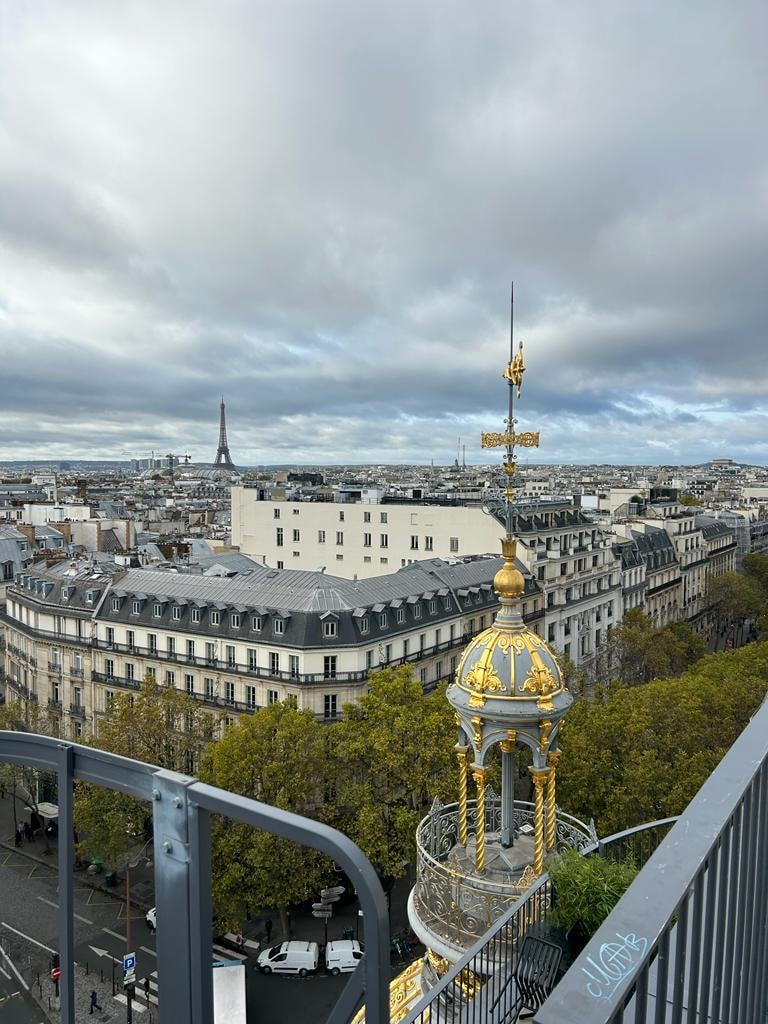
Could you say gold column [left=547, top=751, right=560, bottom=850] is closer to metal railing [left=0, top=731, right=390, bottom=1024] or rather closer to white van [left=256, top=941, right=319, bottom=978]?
metal railing [left=0, top=731, right=390, bottom=1024]

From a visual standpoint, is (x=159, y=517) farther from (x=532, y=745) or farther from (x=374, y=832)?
(x=532, y=745)

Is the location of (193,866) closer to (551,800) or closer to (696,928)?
(696,928)

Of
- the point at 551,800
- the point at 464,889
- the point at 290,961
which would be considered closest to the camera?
the point at 464,889

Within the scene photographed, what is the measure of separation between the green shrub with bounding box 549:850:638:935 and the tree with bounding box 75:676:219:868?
81.2 feet

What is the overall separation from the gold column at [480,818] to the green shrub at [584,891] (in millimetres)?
3829

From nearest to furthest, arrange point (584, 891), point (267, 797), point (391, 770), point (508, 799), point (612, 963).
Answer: point (612, 963)
point (584, 891)
point (508, 799)
point (267, 797)
point (391, 770)

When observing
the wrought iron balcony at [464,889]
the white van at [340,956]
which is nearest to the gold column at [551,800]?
the wrought iron balcony at [464,889]

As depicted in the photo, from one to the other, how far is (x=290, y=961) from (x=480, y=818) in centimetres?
2305

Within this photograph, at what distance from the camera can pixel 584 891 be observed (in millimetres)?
10086

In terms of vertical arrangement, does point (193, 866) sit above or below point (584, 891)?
above

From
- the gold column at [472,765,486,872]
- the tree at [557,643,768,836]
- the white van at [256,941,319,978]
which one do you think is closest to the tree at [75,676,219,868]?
the white van at [256,941,319,978]

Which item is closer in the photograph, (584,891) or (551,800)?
(584,891)

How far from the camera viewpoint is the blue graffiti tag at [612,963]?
2609 mm

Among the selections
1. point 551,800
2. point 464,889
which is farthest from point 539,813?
point 464,889
